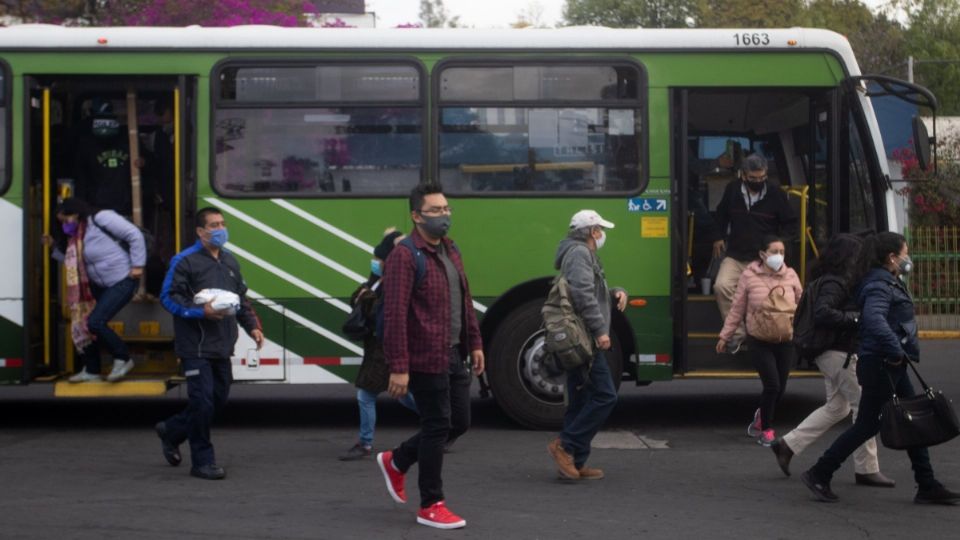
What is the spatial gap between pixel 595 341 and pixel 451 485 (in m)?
1.26

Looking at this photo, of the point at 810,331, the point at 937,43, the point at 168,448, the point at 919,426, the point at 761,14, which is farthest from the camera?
the point at 937,43

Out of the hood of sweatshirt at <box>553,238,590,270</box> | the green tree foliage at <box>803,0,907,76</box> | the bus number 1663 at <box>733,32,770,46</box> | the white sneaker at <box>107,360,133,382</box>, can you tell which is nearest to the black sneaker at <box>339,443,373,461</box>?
the hood of sweatshirt at <box>553,238,590,270</box>

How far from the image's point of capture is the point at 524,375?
11430 mm

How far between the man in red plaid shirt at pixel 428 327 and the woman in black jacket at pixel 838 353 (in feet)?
7.40

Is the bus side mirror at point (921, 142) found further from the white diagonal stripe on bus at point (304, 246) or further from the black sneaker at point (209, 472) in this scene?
the black sneaker at point (209, 472)

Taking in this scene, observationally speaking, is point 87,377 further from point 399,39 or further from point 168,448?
point 399,39

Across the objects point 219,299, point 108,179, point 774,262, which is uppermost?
point 108,179

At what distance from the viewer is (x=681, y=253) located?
11.6m

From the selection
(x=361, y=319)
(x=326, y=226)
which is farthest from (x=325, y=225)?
(x=361, y=319)

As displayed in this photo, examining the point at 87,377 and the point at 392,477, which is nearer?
the point at 392,477

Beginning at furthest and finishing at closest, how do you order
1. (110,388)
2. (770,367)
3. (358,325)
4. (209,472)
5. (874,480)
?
(110,388)
(770,367)
(358,325)
(209,472)
(874,480)

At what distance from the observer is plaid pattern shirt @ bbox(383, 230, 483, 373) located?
7461 millimetres

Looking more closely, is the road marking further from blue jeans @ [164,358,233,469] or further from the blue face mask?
the blue face mask

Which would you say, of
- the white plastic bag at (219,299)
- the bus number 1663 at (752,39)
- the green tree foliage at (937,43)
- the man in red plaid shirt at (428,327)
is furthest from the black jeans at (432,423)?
the green tree foliage at (937,43)
